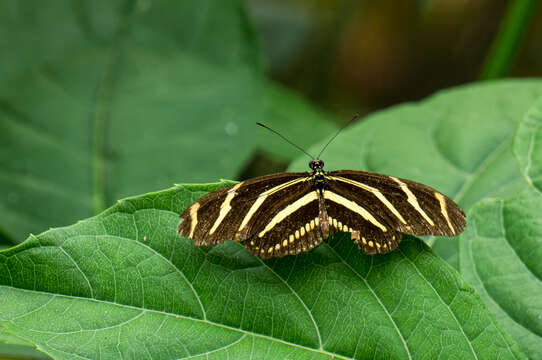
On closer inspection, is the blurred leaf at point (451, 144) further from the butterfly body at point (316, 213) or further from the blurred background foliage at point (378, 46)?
the blurred background foliage at point (378, 46)

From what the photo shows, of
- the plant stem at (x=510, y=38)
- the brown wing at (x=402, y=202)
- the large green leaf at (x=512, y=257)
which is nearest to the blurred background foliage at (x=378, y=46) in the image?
the plant stem at (x=510, y=38)

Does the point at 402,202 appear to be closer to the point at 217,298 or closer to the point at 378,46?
the point at 217,298

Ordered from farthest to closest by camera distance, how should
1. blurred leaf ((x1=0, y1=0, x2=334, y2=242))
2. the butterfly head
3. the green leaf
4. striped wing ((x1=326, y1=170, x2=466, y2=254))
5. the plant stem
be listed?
the plant stem → blurred leaf ((x1=0, y1=0, x2=334, y2=242)) → the butterfly head → striped wing ((x1=326, y1=170, x2=466, y2=254)) → the green leaf

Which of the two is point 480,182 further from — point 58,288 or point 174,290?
point 58,288

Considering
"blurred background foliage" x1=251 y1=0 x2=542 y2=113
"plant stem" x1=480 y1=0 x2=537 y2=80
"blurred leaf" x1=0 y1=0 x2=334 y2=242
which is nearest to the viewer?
"blurred leaf" x1=0 y1=0 x2=334 y2=242

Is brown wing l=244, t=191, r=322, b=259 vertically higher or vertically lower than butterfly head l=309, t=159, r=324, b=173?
lower

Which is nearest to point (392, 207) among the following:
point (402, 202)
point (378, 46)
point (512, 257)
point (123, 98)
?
point (402, 202)

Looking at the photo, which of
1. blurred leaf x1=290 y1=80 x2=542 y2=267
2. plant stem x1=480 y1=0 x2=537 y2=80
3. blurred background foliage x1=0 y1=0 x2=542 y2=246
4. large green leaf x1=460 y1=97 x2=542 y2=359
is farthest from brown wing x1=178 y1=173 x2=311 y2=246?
plant stem x1=480 y1=0 x2=537 y2=80

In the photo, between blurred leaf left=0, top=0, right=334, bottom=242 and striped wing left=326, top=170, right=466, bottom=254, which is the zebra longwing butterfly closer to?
striped wing left=326, top=170, right=466, bottom=254
